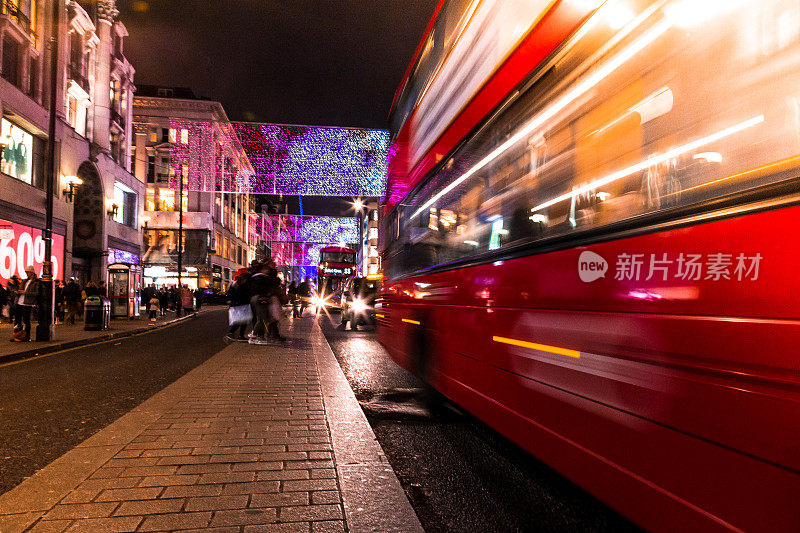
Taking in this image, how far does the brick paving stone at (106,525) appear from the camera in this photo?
2.52 meters

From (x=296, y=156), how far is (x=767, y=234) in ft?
54.7

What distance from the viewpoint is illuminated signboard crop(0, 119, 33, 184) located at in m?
20.6

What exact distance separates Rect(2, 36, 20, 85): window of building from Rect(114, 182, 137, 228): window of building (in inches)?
475

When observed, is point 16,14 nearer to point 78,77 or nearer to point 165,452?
point 78,77

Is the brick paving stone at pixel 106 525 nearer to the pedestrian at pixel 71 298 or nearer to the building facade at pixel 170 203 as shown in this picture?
the pedestrian at pixel 71 298

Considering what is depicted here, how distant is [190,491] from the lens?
3.04 meters

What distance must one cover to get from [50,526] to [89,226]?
31.3m

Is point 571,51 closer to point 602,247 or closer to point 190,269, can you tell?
point 602,247

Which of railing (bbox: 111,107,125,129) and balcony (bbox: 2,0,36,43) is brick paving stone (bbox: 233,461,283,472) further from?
railing (bbox: 111,107,125,129)

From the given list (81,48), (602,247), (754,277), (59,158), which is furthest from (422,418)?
(81,48)

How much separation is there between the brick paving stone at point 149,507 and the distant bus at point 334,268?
34.8 m

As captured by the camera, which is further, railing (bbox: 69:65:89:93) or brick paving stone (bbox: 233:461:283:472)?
railing (bbox: 69:65:89:93)

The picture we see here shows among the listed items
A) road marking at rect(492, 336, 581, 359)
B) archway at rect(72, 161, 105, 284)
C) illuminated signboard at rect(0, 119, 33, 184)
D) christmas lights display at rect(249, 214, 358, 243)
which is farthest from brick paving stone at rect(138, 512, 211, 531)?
christmas lights display at rect(249, 214, 358, 243)
